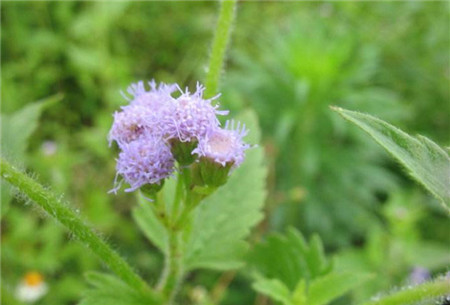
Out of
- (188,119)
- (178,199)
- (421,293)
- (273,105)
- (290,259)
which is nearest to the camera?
(421,293)

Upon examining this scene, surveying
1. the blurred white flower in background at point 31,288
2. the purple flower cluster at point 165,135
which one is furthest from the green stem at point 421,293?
the blurred white flower in background at point 31,288

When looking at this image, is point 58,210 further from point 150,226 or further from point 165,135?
point 150,226

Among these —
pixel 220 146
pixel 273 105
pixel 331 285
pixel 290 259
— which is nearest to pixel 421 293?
pixel 331 285

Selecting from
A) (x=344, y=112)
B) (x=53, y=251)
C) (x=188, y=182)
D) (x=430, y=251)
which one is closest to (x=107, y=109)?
(x=53, y=251)

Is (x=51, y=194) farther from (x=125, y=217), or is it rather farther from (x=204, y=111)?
(x=125, y=217)

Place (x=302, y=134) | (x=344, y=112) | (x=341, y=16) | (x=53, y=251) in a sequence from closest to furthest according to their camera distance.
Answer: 1. (x=344, y=112)
2. (x=53, y=251)
3. (x=302, y=134)
4. (x=341, y=16)

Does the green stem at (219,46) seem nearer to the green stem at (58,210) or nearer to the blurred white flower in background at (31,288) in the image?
the green stem at (58,210)

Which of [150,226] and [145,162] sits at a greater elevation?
[150,226]
